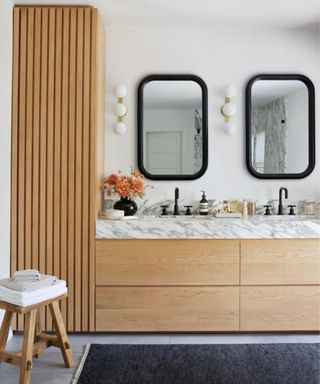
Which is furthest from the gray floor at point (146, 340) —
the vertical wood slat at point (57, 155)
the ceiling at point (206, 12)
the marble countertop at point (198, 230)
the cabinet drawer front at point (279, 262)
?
the ceiling at point (206, 12)

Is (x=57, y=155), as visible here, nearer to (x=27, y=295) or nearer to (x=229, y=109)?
(x=27, y=295)

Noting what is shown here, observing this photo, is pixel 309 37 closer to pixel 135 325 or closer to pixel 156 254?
pixel 156 254

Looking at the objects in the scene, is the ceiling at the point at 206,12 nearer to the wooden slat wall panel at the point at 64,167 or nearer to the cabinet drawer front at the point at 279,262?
the wooden slat wall panel at the point at 64,167

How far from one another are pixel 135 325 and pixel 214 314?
602mm

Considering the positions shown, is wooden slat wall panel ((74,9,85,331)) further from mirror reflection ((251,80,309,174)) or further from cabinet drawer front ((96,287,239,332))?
mirror reflection ((251,80,309,174))

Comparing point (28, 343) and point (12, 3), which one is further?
point (12, 3)

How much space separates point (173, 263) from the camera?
2990 millimetres

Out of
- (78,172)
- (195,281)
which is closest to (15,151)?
(78,172)

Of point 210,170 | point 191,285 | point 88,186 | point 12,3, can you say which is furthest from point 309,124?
point 12,3

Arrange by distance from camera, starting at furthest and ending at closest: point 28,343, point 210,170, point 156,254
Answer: point 210,170
point 156,254
point 28,343

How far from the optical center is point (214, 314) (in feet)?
9.84

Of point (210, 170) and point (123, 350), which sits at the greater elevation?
point (210, 170)

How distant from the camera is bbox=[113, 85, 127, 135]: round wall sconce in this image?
11.3 ft

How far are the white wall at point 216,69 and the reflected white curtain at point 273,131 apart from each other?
0.12 m
